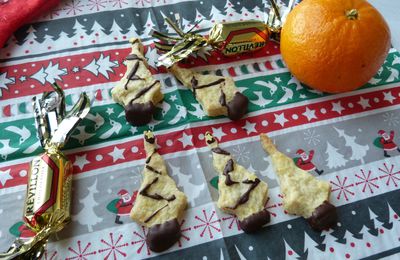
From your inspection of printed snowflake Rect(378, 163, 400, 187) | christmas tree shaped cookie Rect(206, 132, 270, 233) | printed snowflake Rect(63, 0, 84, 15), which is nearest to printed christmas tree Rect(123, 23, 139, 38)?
printed snowflake Rect(63, 0, 84, 15)

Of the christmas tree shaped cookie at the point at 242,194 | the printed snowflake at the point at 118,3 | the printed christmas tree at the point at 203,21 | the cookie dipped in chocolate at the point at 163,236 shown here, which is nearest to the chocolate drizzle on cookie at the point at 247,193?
the christmas tree shaped cookie at the point at 242,194

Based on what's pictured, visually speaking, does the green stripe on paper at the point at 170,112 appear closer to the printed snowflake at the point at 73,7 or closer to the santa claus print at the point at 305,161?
the santa claus print at the point at 305,161

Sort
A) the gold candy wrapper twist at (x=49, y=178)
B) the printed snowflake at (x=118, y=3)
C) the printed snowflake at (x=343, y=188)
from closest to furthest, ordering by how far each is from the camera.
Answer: the gold candy wrapper twist at (x=49, y=178) < the printed snowflake at (x=343, y=188) < the printed snowflake at (x=118, y=3)

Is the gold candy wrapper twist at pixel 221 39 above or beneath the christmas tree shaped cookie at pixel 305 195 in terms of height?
above

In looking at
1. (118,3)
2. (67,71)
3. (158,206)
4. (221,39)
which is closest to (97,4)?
(118,3)

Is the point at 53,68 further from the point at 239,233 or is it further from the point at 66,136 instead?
the point at 239,233

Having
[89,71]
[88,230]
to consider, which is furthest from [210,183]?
[89,71]

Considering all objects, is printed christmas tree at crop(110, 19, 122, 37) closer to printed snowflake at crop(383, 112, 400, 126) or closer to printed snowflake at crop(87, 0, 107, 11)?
printed snowflake at crop(87, 0, 107, 11)
